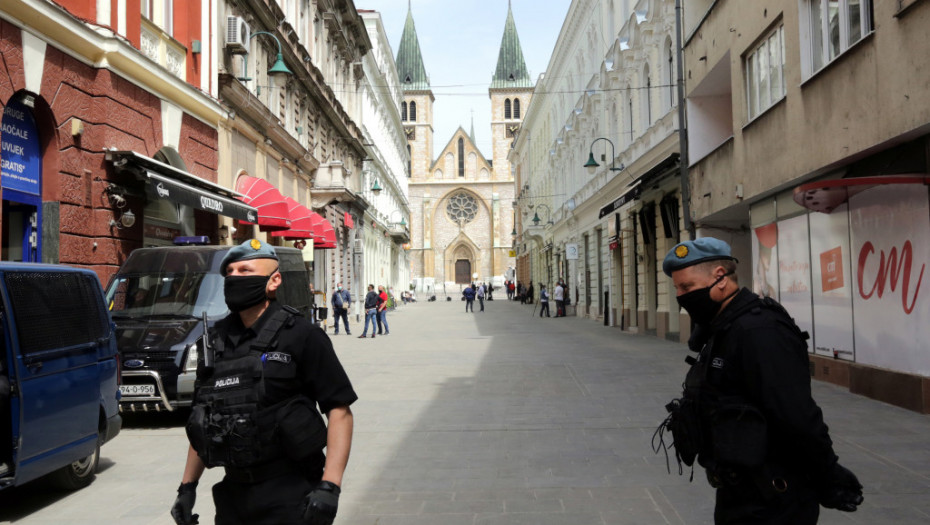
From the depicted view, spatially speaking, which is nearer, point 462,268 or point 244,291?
point 244,291

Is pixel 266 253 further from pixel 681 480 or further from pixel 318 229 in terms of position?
pixel 318 229

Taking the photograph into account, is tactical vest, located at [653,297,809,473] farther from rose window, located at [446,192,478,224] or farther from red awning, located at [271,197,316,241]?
rose window, located at [446,192,478,224]

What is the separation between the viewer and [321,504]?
2.83 metres

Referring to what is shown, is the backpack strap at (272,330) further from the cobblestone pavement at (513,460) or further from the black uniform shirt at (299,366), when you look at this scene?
the cobblestone pavement at (513,460)

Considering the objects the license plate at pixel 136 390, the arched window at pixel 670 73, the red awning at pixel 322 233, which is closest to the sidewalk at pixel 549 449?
the license plate at pixel 136 390

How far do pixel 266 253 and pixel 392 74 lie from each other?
58625 mm

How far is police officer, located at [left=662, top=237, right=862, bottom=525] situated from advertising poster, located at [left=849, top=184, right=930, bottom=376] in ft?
23.9

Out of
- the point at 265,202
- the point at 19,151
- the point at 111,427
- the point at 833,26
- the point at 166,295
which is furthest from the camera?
the point at 265,202

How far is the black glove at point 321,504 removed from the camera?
2809mm

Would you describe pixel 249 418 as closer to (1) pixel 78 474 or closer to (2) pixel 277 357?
(2) pixel 277 357

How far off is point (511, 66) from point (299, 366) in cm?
9220

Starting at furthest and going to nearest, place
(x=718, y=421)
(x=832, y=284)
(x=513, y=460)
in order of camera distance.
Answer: (x=832, y=284) < (x=513, y=460) < (x=718, y=421)

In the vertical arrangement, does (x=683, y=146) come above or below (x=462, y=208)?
below

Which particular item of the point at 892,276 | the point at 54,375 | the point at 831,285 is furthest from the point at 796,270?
the point at 54,375
